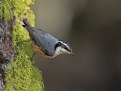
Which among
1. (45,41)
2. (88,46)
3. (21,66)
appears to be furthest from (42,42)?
(88,46)

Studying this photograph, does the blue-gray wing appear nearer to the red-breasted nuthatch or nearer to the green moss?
the red-breasted nuthatch

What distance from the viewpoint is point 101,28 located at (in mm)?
14328

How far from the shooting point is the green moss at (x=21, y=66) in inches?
192

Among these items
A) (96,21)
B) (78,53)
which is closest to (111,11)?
(96,21)

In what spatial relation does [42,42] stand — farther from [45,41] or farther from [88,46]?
[88,46]

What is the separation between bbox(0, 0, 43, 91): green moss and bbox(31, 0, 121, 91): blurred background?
25.6 feet

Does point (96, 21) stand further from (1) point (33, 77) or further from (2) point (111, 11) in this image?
(1) point (33, 77)

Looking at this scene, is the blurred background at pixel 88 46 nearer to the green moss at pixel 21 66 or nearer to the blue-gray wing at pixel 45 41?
the blue-gray wing at pixel 45 41

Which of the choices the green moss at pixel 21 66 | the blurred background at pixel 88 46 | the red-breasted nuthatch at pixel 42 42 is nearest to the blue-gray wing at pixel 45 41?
the red-breasted nuthatch at pixel 42 42

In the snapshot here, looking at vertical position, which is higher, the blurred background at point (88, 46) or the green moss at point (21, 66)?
the green moss at point (21, 66)

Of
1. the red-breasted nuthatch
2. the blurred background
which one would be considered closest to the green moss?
the red-breasted nuthatch

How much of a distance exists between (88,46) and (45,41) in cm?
862

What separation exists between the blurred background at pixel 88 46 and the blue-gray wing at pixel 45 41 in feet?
24.1

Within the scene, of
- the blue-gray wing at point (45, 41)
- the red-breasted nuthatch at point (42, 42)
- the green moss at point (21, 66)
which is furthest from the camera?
the blue-gray wing at point (45, 41)
